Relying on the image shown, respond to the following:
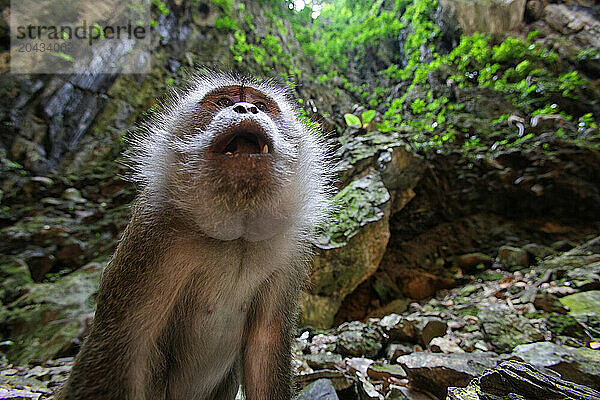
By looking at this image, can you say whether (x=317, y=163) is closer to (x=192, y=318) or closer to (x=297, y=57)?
(x=192, y=318)

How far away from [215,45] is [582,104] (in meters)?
9.12

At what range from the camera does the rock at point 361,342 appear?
286cm

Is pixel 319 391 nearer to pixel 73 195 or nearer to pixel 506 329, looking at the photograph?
pixel 506 329

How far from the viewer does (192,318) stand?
1487 millimetres

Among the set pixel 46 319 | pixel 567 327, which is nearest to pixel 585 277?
pixel 567 327

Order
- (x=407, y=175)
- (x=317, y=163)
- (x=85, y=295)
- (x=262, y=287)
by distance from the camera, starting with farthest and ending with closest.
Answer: (x=407, y=175) < (x=85, y=295) < (x=317, y=163) < (x=262, y=287)

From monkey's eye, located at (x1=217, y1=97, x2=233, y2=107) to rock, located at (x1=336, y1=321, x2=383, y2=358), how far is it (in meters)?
2.60

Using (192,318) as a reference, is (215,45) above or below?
above

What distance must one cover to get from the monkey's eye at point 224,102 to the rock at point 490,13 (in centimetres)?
1059

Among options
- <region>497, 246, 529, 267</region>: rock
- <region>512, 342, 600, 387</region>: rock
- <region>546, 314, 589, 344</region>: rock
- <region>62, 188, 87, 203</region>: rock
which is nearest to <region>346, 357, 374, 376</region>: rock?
<region>512, 342, 600, 387</region>: rock

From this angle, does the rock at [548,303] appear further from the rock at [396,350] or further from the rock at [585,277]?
the rock at [396,350]

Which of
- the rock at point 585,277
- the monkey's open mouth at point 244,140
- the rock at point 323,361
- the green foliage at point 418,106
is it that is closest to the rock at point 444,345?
the rock at point 323,361

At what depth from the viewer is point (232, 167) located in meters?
1.23

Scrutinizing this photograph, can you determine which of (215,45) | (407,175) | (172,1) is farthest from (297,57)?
(407,175)
